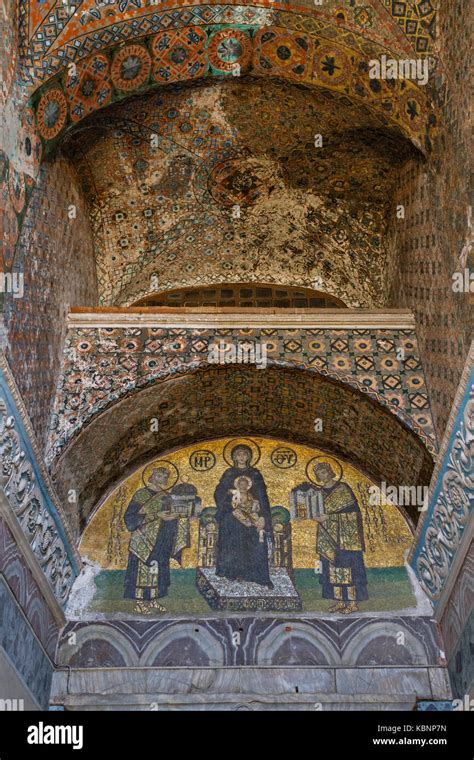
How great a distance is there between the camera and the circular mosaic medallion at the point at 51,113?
616 centimetres

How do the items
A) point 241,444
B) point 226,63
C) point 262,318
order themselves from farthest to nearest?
point 241,444 < point 262,318 < point 226,63

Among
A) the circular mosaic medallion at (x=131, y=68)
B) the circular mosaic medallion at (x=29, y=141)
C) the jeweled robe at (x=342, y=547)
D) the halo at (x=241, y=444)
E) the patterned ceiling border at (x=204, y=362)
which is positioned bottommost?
the jeweled robe at (x=342, y=547)

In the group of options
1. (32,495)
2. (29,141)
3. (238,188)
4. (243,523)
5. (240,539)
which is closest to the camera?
(32,495)

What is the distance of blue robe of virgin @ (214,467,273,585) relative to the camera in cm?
674

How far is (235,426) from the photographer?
746 centimetres

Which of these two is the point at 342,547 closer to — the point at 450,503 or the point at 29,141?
the point at 450,503

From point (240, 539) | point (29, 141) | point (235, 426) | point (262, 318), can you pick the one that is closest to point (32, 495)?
point (240, 539)

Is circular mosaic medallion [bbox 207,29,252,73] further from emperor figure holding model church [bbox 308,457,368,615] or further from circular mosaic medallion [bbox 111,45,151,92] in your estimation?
emperor figure holding model church [bbox 308,457,368,615]

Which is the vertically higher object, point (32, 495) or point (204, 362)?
point (204, 362)

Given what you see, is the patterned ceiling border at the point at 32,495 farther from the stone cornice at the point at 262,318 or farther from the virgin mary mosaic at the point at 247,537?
the stone cornice at the point at 262,318

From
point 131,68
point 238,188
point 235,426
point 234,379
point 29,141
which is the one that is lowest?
point 235,426

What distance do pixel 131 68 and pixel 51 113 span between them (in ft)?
2.62

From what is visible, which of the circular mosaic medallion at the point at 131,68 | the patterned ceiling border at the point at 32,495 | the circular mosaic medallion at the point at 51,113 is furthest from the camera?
the circular mosaic medallion at the point at 131,68

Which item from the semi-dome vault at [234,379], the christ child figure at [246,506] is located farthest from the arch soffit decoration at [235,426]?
the christ child figure at [246,506]
